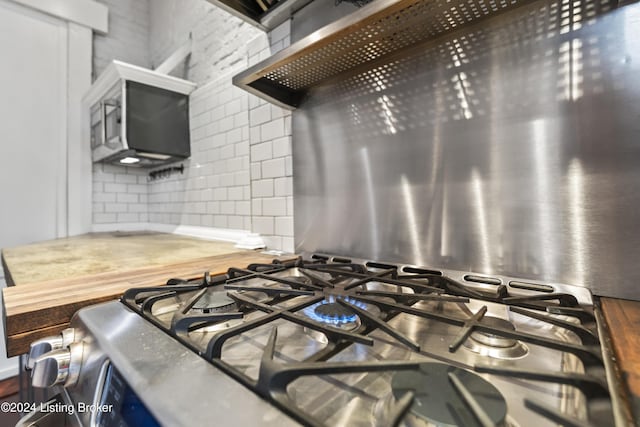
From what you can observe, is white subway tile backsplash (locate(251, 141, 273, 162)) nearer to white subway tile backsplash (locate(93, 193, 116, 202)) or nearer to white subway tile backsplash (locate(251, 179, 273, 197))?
white subway tile backsplash (locate(251, 179, 273, 197))

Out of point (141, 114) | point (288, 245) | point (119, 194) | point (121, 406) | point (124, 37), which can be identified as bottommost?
point (121, 406)

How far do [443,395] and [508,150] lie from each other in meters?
0.62

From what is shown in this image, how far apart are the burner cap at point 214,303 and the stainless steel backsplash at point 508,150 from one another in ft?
1.65

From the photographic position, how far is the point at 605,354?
0.35 meters

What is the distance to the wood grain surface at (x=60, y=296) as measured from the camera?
1.64 ft

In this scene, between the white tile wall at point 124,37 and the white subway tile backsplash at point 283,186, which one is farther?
the white tile wall at point 124,37

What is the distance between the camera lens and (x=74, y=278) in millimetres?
729

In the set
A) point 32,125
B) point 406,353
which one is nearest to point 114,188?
point 32,125

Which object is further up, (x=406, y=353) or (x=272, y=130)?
(x=272, y=130)

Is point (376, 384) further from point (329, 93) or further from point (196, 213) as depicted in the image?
point (196, 213)

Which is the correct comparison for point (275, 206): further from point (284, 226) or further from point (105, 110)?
point (105, 110)

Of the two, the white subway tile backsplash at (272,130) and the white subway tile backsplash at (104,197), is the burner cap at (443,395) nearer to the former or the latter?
the white subway tile backsplash at (272,130)

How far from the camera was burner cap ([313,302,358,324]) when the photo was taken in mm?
483

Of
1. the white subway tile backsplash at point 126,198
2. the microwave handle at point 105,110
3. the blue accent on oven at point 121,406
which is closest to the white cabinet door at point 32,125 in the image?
the white subway tile backsplash at point 126,198
